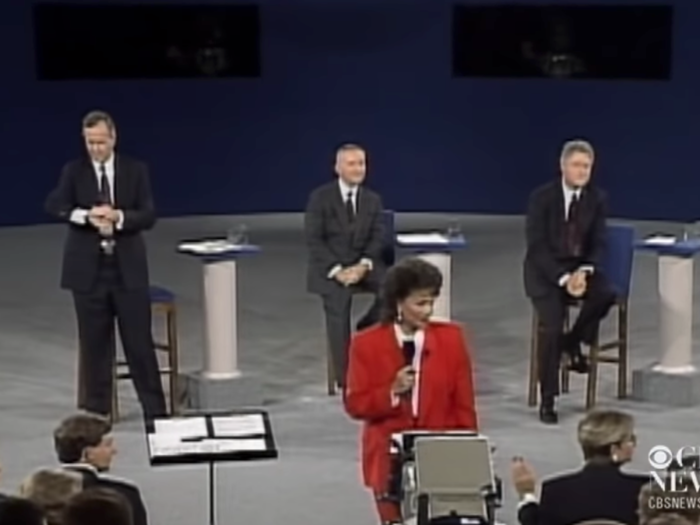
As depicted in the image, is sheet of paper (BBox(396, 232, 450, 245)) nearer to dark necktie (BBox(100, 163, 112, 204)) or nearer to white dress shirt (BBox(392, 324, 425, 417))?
dark necktie (BBox(100, 163, 112, 204))

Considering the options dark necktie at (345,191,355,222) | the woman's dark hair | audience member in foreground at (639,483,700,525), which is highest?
the woman's dark hair

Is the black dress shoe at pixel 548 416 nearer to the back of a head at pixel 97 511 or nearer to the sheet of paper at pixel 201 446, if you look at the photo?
the sheet of paper at pixel 201 446

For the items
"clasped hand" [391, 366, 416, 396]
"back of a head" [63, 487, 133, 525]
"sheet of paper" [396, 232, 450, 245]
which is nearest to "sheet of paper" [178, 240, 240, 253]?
"sheet of paper" [396, 232, 450, 245]

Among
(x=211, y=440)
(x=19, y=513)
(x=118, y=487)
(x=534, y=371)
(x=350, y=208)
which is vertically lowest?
(x=534, y=371)

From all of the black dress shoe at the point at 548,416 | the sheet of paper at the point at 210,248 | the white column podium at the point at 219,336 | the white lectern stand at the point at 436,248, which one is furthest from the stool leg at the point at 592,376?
the sheet of paper at the point at 210,248

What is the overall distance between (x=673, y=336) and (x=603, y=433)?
381cm

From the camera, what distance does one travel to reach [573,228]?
809 centimetres

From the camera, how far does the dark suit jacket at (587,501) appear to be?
4590mm

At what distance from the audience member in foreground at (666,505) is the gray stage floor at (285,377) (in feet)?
8.01

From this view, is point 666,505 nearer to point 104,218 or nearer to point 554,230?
point 104,218

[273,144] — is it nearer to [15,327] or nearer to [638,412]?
[15,327]

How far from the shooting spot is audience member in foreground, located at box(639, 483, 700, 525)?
397cm

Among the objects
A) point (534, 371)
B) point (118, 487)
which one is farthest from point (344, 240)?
point (118, 487)

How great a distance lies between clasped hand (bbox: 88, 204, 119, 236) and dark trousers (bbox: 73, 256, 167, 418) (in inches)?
6.6
